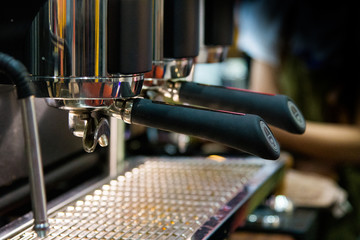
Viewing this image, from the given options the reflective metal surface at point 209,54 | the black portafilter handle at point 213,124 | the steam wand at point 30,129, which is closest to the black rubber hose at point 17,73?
the steam wand at point 30,129

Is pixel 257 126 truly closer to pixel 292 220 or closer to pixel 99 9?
pixel 99 9

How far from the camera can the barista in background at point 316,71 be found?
1.48m

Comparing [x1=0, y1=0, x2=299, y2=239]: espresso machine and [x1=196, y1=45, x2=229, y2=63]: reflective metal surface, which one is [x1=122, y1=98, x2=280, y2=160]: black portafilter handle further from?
[x1=196, y1=45, x2=229, y2=63]: reflective metal surface

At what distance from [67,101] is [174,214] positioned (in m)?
0.23

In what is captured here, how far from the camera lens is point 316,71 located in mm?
1601

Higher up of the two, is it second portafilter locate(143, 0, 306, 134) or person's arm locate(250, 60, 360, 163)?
second portafilter locate(143, 0, 306, 134)

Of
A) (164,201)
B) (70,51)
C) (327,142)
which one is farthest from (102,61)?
(327,142)

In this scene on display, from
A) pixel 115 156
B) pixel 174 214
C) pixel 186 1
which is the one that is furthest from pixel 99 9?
pixel 115 156

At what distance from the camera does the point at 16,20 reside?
488mm

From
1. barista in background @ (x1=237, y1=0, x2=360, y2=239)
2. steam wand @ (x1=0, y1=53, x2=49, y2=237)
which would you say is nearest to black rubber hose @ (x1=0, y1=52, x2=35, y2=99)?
steam wand @ (x1=0, y1=53, x2=49, y2=237)

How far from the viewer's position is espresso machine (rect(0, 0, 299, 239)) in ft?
1.50

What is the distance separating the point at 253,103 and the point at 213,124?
13cm

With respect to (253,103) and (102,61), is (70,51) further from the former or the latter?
(253,103)

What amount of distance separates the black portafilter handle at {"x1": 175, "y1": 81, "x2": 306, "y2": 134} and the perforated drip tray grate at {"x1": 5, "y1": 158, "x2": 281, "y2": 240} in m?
0.14
